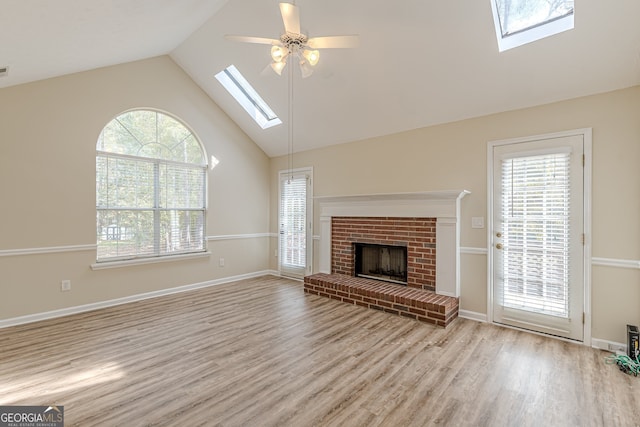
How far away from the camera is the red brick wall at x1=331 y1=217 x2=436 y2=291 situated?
4.16 m

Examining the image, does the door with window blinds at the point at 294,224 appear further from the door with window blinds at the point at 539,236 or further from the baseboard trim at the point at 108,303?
the door with window blinds at the point at 539,236

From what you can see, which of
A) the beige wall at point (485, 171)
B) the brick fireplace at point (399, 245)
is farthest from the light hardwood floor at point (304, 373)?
the beige wall at point (485, 171)

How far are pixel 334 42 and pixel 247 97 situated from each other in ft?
10.1

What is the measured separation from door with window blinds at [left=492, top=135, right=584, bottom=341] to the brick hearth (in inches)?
27.0

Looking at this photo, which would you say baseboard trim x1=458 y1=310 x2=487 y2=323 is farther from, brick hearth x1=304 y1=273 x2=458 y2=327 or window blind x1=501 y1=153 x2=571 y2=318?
window blind x1=501 y1=153 x2=571 y2=318

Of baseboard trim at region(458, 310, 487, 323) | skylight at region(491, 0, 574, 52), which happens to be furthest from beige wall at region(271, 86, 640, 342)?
skylight at region(491, 0, 574, 52)

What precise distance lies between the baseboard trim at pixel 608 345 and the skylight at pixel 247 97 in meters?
5.01

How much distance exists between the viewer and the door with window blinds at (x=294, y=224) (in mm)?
5746

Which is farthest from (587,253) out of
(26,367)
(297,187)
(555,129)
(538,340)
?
(26,367)

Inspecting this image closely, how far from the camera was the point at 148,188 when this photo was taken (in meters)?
4.70

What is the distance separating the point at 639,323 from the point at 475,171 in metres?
2.09

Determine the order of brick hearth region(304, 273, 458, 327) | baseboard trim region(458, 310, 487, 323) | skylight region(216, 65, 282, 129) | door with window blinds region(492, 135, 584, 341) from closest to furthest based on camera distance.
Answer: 1. door with window blinds region(492, 135, 584, 341)
2. brick hearth region(304, 273, 458, 327)
3. baseboard trim region(458, 310, 487, 323)
4. skylight region(216, 65, 282, 129)

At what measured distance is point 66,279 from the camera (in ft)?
12.8

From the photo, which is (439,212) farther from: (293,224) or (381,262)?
(293,224)
